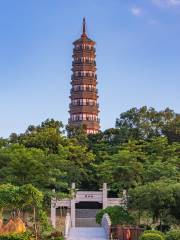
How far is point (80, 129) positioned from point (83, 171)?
9.43 m

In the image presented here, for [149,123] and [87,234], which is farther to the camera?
[149,123]

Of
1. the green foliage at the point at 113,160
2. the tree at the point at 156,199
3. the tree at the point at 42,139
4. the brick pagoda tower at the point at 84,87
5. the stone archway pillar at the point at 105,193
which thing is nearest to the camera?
the tree at the point at 156,199

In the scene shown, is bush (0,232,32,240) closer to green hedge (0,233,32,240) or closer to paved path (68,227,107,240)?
green hedge (0,233,32,240)

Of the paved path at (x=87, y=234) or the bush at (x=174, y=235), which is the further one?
the paved path at (x=87, y=234)

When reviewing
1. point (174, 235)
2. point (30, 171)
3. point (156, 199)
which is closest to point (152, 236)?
point (174, 235)

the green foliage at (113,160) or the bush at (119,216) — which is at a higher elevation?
the green foliage at (113,160)

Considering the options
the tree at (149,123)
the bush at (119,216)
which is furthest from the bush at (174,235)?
the tree at (149,123)

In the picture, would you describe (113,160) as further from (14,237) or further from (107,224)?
(14,237)

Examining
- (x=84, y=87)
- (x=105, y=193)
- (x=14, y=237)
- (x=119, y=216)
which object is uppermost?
(x=84, y=87)

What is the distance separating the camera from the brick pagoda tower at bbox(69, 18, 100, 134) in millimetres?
57906

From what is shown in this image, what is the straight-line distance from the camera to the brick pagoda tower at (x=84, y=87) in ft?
190

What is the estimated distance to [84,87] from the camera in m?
59.1

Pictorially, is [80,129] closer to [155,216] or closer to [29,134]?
[29,134]

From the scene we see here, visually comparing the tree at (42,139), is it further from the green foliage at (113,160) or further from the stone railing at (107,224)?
the stone railing at (107,224)
